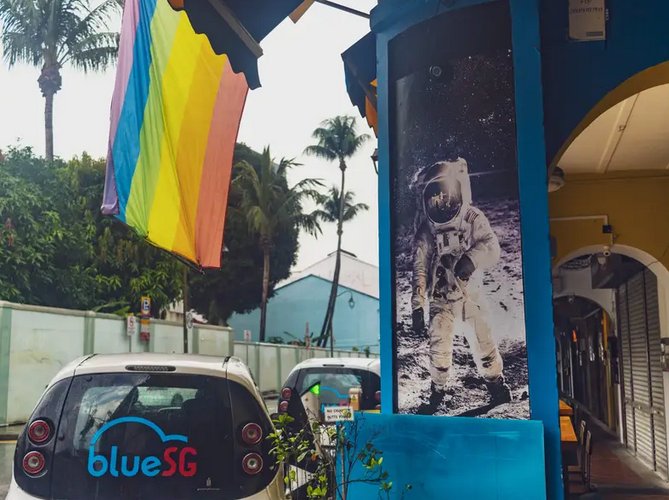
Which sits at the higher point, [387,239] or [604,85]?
[604,85]

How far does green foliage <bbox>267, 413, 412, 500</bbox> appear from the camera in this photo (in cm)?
443

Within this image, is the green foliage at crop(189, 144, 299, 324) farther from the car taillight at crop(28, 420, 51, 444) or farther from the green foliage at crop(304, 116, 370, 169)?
the car taillight at crop(28, 420, 51, 444)

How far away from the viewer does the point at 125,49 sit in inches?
294

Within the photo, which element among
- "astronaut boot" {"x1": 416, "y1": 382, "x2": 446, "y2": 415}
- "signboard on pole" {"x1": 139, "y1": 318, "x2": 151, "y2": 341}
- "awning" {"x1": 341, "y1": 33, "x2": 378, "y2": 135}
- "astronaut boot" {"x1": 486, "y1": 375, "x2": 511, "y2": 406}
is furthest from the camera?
"signboard on pole" {"x1": 139, "y1": 318, "x2": 151, "y2": 341}

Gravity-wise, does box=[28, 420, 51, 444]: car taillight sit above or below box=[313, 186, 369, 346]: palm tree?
below

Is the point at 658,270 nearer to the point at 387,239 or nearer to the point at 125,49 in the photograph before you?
the point at 387,239

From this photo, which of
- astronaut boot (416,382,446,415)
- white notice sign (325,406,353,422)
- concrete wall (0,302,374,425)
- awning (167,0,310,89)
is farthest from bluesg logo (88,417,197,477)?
concrete wall (0,302,374,425)

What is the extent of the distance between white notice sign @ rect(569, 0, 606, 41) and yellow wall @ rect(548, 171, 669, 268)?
6011 mm

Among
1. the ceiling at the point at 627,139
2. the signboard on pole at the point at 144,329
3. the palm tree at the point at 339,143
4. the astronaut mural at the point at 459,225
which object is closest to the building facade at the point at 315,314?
the palm tree at the point at 339,143

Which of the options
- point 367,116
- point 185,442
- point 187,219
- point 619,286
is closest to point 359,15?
point 367,116

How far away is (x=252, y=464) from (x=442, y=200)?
213 centimetres

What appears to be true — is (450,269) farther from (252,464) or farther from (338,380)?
(338,380)

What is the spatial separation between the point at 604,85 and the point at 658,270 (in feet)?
20.3

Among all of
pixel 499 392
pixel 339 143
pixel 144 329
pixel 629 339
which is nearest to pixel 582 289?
pixel 629 339
